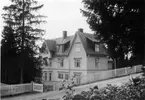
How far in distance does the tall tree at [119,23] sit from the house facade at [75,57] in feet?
68.0

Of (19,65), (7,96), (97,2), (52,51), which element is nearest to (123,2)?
(97,2)

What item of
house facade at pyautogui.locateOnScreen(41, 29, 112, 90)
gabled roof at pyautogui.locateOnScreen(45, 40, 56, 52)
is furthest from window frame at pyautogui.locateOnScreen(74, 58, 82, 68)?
gabled roof at pyautogui.locateOnScreen(45, 40, 56, 52)

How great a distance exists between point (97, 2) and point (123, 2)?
3.59 ft

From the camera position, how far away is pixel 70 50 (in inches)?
1312

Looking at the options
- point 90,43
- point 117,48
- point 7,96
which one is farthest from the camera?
point 90,43

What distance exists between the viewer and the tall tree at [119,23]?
759 centimetres

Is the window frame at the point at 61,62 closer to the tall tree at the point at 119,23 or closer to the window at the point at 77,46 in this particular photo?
the window at the point at 77,46

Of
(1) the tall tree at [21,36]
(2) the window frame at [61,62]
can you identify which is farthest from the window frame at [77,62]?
(1) the tall tree at [21,36]

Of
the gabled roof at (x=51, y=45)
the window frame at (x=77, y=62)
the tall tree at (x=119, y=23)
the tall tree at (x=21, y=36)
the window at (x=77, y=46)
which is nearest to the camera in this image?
the tall tree at (x=119, y=23)

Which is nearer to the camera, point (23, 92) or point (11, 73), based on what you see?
point (23, 92)

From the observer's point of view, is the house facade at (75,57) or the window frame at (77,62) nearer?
the house facade at (75,57)

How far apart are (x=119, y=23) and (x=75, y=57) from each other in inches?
985

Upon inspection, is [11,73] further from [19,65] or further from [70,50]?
[70,50]

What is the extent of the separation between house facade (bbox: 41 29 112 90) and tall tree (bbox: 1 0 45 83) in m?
9.97
